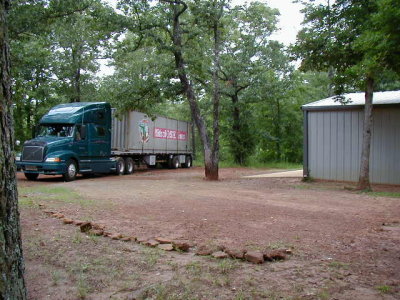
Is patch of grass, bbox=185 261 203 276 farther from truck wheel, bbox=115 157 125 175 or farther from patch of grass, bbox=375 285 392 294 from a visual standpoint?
truck wheel, bbox=115 157 125 175

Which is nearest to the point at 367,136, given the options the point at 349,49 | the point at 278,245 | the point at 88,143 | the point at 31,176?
the point at 349,49

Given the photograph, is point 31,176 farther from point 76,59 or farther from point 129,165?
point 76,59

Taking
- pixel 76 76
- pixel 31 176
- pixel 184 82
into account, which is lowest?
pixel 31 176

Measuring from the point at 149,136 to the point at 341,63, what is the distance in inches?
509

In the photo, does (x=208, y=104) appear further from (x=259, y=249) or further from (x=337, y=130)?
(x=259, y=249)

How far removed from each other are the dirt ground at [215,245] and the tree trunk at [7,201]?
0.90m

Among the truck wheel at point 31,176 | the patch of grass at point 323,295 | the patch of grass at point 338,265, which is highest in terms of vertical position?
the truck wheel at point 31,176

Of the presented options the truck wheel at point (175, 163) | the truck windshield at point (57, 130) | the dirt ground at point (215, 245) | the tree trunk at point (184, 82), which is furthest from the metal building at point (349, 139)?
the truck wheel at point (175, 163)

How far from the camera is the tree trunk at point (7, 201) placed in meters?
2.71

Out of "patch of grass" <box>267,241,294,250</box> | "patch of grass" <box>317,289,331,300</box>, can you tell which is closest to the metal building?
"patch of grass" <box>267,241,294,250</box>

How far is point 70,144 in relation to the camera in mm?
16969

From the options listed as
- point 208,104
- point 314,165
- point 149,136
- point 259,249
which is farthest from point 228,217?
point 208,104

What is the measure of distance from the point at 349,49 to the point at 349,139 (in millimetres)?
4381

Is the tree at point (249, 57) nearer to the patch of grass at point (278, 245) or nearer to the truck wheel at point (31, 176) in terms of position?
the truck wheel at point (31, 176)
